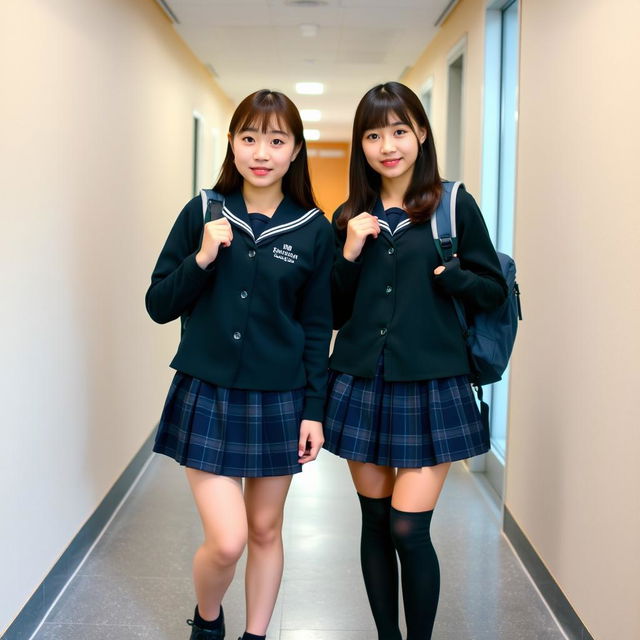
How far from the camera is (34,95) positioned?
2.65 m

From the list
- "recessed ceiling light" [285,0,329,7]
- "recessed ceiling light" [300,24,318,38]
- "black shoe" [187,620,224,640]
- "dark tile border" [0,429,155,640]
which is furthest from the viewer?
"recessed ceiling light" [300,24,318,38]

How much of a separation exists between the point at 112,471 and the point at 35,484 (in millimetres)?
1112

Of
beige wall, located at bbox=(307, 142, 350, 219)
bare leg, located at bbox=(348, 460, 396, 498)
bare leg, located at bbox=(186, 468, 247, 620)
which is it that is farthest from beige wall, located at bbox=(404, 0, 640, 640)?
beige wall, located at bbox=(307, 142, 350, 219)

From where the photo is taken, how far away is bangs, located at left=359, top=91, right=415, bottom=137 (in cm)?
213

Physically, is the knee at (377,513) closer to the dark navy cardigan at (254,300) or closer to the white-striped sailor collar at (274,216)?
the dark navy cardigan at (254,300)

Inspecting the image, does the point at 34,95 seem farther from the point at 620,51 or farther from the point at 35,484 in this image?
the point at 620,51

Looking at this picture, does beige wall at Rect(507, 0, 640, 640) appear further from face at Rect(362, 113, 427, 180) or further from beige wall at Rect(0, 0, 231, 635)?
beige wall at Rect(0, 0, 231, 635)

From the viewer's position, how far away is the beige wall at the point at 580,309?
7.30 feet

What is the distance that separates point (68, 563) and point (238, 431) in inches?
52.2

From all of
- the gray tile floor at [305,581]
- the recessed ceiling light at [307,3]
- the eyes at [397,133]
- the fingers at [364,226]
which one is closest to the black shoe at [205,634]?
the gray tile floor at [305,581]

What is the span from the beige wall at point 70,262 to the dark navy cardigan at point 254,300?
0.58 meters

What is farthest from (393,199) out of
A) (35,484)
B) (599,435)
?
(35,484)

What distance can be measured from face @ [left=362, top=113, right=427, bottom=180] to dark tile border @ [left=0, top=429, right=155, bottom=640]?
1.65m

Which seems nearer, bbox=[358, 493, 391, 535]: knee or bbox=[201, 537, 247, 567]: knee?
bbox=[201, 537, 247, 567]: knee
